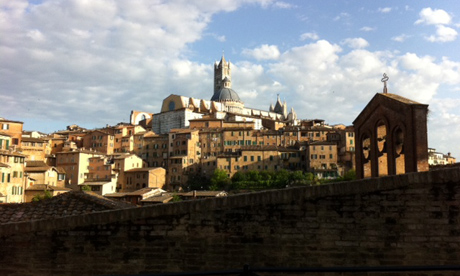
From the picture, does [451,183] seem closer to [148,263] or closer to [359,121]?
[148,263]

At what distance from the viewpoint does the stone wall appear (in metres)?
7.89

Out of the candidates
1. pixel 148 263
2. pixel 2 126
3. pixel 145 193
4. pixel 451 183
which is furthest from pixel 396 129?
pixel 2 126

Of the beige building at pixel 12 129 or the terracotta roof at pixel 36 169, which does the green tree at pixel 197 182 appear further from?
the beige building at pixel 12 129

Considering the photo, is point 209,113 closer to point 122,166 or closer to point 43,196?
point 122,166

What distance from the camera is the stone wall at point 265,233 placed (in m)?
7.89

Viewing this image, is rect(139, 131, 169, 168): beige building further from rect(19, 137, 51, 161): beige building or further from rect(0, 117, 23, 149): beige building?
rect(0, 117, 23, 149): beige building

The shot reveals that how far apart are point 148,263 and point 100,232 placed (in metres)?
1.32

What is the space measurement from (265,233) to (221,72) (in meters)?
148

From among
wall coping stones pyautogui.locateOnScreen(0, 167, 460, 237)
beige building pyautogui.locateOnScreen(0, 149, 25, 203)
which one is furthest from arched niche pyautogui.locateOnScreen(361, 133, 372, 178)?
beige building pyautogui.locateOnScreen(0, 149, 25, 203)

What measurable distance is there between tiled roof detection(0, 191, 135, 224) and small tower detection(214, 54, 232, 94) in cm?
13788

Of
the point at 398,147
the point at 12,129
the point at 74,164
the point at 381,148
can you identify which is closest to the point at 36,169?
the point at 74,164

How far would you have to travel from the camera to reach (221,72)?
504ft

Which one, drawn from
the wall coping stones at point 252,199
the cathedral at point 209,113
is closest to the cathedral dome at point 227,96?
the cathedral at point 209,113

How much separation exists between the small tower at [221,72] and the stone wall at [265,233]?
145 meters
